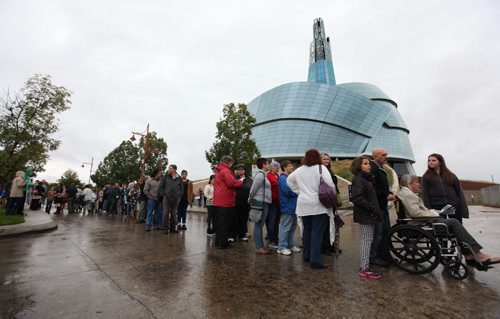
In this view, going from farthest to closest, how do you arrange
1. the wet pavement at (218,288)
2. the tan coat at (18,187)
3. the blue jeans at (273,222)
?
the tan coat at (18,187) < the blue jeans at (273,222) < the wet pavement at (218,288)

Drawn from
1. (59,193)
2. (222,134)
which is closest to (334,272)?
(59,193)

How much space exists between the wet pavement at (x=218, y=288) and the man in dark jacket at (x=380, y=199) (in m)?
0.34

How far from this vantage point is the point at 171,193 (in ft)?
22.0

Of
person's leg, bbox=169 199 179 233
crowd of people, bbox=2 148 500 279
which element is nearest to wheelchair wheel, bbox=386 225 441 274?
crowd of people, bbox=2 148 500 279

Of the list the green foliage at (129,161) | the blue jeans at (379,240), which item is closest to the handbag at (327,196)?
the blue jeans at (379,240)

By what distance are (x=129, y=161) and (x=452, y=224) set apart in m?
43.1

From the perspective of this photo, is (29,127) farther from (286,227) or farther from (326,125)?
(326,125)

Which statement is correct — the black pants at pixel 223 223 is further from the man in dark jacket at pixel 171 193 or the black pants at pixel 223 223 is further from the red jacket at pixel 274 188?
the man in dark jacket at pixel 171 193

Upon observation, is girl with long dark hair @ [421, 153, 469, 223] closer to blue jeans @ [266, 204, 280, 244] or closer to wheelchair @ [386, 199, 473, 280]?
wheelchair @ [386, 199, 473, 280]

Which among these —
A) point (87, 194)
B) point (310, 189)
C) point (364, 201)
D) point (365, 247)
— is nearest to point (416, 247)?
point (365, 247)

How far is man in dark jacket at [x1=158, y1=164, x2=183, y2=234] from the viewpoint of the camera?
6.71 metres

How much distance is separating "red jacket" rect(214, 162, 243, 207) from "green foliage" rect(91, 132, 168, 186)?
1361 inches

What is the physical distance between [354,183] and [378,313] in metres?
1.65

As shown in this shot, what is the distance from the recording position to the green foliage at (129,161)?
38.0 metres
